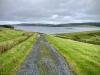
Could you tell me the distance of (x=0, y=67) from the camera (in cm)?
1881

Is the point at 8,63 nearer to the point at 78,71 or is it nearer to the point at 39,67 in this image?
the point at 39,67

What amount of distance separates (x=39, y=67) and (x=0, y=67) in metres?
5.28

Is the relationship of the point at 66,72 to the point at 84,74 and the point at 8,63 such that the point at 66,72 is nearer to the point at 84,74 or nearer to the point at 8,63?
the point at 84,74

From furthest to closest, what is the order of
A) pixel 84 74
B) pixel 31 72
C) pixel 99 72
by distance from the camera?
pixel 99 72
pixel 84 74
pixel 31 72

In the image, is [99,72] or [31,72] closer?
[31,72]

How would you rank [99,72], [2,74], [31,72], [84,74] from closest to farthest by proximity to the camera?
[2,74]
[31,72]
[84,74]
[99,72]

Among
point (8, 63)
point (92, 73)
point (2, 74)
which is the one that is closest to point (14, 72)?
point (2, 74)

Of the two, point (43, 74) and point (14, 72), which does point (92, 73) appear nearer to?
point (43, 74)

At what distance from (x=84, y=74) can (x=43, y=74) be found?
5.79 meters

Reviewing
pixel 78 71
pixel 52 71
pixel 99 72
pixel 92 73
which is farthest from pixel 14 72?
pixel 99 72

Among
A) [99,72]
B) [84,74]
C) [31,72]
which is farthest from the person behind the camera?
[99,72]

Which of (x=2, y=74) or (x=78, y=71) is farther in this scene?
(x=78, y=71)

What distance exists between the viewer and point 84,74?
19188 millimetres

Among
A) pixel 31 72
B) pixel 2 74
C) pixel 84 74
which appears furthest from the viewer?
pixel 84 74
